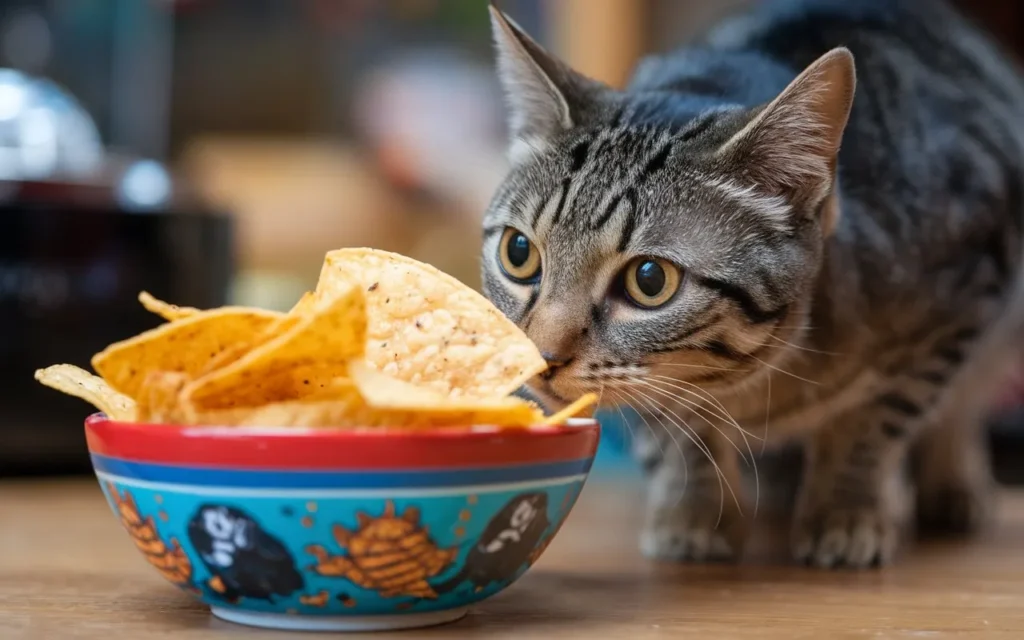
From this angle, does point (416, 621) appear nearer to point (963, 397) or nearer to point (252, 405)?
point (252, 405)

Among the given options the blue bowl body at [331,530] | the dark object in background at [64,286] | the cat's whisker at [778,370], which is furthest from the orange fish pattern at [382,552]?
the dark object in background at [64,286]

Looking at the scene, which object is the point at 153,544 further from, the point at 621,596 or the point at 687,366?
A: the point at 687,366

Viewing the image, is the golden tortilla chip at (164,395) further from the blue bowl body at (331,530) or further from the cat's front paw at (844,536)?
the cat's front paw at (844,536)

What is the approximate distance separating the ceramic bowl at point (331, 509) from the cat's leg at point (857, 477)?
0.71m

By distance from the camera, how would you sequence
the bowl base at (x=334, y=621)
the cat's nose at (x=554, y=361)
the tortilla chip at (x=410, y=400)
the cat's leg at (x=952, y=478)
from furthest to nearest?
1. the cat's leg at (x=952, y=478)
2. the cat's nose at (x=554, y=361)
3. the bowl base at (x=334, y=621)
4. the tortilla chip at (x=410, y=400)

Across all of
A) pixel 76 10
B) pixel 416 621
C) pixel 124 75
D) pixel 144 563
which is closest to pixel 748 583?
pixel 416 621

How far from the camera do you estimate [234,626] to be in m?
1.04

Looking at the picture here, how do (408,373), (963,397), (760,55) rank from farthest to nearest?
(963,397) → (760,55) → (408,373)

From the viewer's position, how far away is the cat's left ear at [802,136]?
4.16 feet

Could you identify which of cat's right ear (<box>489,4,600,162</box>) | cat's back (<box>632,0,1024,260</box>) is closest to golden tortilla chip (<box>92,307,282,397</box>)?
cat's right ear (<box>489,4,600,162</box>)

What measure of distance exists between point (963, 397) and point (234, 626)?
1.52 metres

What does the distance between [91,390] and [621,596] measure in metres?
0.58

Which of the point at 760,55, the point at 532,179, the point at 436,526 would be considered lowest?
the point at 436,526

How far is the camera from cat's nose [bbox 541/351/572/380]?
1239 millimetres
